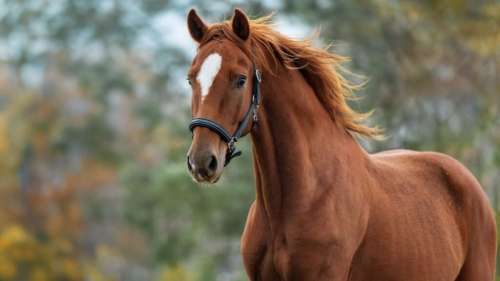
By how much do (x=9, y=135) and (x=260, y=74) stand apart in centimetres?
3701

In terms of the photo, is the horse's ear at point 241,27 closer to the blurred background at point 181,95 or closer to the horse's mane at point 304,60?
the horse's mane at point 304,60

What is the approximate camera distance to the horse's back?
5828 millimetres

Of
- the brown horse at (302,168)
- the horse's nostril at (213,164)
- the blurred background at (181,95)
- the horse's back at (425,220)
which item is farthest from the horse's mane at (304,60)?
the blurred background at (181,95)

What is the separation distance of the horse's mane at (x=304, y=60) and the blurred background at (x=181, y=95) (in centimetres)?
622

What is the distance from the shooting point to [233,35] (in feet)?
17.6

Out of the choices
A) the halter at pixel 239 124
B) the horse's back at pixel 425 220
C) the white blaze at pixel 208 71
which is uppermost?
the white blaze at pixel 208 71

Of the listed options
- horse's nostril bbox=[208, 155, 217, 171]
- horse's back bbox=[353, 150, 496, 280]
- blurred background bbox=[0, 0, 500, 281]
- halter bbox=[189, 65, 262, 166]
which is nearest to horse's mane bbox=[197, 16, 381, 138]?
halter bbox=[189, 65, 262, 166]

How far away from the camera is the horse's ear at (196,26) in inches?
217

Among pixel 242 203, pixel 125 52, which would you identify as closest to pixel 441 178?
pixel 242 203

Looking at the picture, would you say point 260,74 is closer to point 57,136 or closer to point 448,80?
point 448,80

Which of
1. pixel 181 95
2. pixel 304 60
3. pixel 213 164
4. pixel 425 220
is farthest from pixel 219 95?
pixel 181 95

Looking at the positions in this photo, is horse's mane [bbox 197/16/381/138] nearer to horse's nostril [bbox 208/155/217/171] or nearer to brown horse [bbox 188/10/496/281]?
brown horse [bbox 188/10/496/281]

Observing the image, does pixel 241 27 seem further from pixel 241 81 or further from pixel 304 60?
pixel 304 60

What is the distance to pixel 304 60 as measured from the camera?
5.82m
